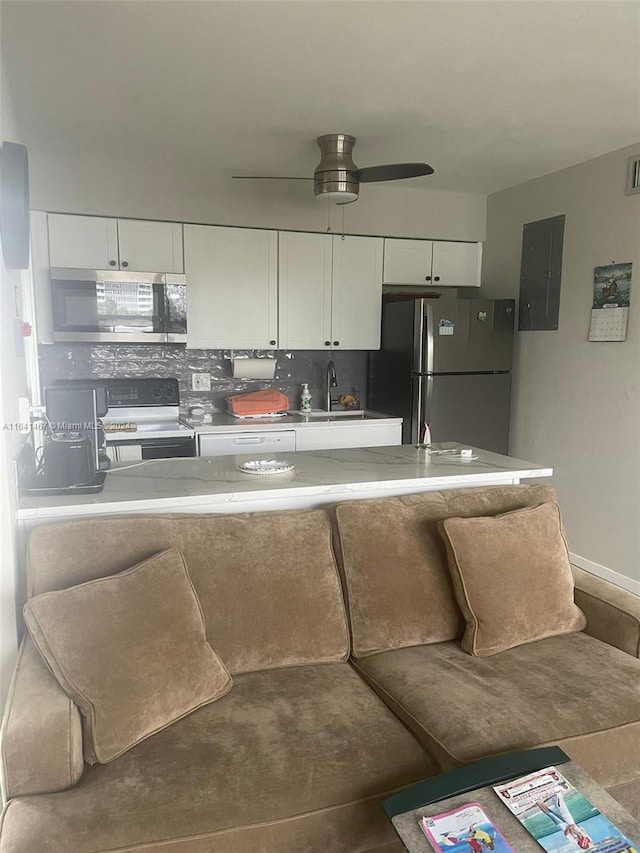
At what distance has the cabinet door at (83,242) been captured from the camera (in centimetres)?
379

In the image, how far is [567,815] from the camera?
1.23 meters

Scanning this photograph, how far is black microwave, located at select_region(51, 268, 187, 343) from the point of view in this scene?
3.69m

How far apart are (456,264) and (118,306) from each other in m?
2.51

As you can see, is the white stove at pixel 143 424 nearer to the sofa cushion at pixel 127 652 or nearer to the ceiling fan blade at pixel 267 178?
the ceiling fan blade at pixel 267 178

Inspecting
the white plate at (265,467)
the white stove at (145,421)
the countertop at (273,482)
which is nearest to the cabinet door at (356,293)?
the white stove at (145,421)

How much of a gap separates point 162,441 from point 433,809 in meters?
2.84

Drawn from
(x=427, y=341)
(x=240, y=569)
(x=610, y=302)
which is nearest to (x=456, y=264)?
(x=427, y=341)

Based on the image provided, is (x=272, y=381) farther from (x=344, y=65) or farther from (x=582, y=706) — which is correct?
(x=582, y=706)

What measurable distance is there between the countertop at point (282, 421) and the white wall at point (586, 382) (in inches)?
39.5

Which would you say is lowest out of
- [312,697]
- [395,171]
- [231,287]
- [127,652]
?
[312,697]

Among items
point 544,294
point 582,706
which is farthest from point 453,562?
point 544,294

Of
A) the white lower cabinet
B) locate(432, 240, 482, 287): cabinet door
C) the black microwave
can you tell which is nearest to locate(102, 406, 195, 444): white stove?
the black microwave

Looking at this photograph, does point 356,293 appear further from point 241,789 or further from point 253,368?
point 241,789

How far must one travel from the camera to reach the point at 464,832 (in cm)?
119
